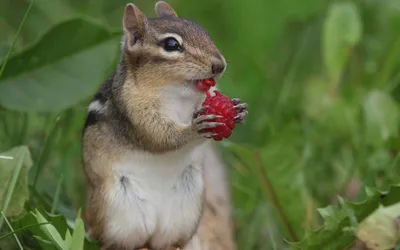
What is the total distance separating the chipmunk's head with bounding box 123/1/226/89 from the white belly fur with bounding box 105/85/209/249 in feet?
Answer: 0.24

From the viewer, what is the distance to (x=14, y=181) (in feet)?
9.57

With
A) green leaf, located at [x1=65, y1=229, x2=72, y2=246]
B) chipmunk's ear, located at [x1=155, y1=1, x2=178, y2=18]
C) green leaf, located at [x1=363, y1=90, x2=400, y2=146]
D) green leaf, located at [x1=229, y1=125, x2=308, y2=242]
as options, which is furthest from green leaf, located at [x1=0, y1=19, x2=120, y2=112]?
green leaf, located at [x1=363, y1=90, x2=400, y2=146]

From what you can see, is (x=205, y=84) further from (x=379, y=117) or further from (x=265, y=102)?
(x=265, y=102)

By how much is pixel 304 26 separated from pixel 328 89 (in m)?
1.01

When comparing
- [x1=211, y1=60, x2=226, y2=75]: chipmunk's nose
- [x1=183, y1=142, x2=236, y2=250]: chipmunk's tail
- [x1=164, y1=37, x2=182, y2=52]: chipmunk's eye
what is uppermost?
[x1=164, y1=37, x2=182, y2=52]: chipmunk's eye

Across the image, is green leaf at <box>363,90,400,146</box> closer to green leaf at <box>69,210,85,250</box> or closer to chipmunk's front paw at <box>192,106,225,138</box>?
chipmunk's front paw at <box>192,106,225,138</box>

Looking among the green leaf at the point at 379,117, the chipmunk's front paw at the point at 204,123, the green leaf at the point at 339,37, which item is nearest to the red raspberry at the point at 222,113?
the chipmunk's front paw at the point at 204,123

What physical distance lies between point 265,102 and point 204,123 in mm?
1948

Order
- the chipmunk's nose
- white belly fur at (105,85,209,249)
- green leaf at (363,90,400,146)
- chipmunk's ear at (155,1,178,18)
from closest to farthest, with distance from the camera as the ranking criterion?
the chipmunk's nose, white belly fur at (105,85,209,249), chipmunk's ear at (155,1,178,18), green leaf at (363,90,400,146)

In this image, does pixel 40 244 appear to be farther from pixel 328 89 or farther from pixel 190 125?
pixel 328 89

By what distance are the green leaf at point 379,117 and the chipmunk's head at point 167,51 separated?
137 cm

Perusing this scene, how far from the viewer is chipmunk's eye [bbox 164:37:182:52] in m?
2.86

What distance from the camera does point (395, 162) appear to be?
3.24m

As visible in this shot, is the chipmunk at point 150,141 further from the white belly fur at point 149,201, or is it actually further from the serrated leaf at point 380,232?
the serrated leaf at point 380,232
